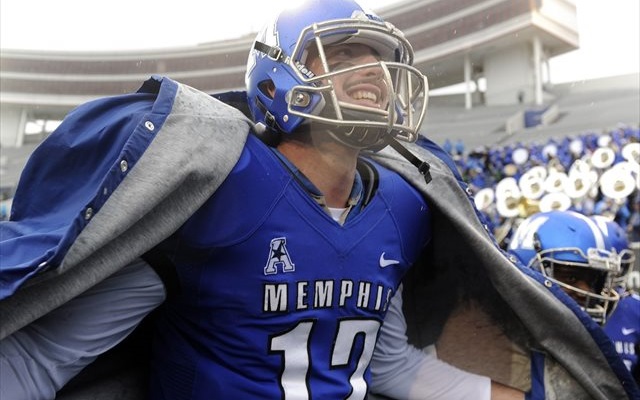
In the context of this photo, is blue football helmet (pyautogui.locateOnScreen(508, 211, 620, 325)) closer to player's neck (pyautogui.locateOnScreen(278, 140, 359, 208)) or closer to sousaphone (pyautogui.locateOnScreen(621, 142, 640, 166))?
player's neck (pyautogui.locateOnScreen(278, 140, 359, 208))

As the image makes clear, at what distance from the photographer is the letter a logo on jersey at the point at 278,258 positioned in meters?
1.34

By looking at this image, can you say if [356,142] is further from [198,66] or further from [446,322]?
[198,66]

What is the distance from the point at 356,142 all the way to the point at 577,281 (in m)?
1.77

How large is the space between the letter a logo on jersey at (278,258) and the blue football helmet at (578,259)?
1621 millimetres

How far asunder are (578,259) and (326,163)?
5.48 ft

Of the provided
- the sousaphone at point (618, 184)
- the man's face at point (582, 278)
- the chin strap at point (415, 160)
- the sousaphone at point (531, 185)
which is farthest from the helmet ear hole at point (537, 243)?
the sousaphone at point (531, 185)

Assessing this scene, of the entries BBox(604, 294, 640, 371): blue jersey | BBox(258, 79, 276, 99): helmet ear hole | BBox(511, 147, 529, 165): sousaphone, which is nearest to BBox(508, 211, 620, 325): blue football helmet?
BBox(604, 294, 640, 371): blue jersey

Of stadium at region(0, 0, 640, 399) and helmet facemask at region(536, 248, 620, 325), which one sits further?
helmet facemask at region(536, 248, 620, 325)

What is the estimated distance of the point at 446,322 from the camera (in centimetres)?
189

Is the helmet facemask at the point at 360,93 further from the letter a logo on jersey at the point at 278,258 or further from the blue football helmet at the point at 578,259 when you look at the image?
the blue football helmet at the point at 578,259

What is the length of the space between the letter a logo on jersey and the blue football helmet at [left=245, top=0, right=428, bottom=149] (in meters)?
0.28

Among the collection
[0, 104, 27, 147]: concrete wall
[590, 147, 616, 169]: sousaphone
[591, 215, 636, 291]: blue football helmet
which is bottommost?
[591, 215, 636, 291]: blue football helmet

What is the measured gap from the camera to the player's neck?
4.88 feet

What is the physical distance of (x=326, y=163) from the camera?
1494 mm
